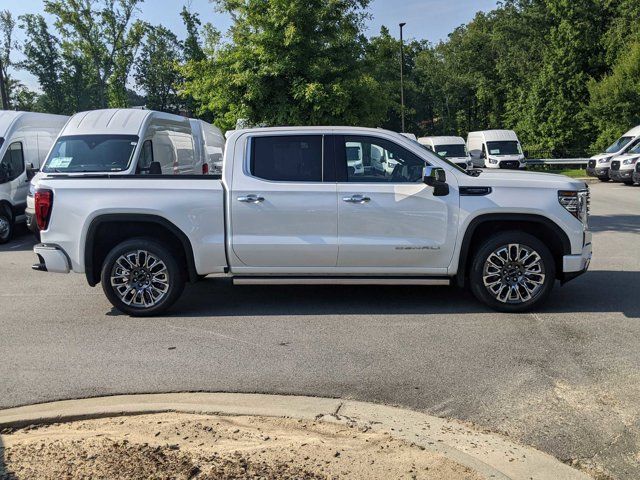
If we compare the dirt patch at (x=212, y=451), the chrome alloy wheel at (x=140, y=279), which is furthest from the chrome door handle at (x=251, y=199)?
the dirt patch at (x=212, y=451)

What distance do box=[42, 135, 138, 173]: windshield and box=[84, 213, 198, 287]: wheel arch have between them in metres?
4.58

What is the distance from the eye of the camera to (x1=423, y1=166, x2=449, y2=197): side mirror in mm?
6371

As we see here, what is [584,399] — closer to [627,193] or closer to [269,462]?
[269,462]

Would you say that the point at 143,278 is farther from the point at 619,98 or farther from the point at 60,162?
the point at 619,98

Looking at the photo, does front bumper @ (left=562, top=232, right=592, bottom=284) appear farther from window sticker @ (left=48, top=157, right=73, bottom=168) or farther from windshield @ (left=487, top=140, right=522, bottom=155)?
windshield @ (left=487, top=140, right=522, bottom=155)

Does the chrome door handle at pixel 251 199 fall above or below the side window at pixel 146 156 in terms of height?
below

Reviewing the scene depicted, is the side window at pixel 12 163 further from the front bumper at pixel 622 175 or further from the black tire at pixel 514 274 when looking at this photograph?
the front bumper at pixel 622 175

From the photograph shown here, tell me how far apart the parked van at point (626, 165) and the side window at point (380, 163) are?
20.0 meters

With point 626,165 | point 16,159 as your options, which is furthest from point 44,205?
point 626,165

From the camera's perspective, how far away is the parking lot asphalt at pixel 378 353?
434 centimetres

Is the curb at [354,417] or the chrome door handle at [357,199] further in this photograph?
the chrome door handle at [357,199]

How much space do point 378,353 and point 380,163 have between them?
2.19 meters

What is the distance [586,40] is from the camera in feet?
137

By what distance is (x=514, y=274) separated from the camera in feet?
21.7
